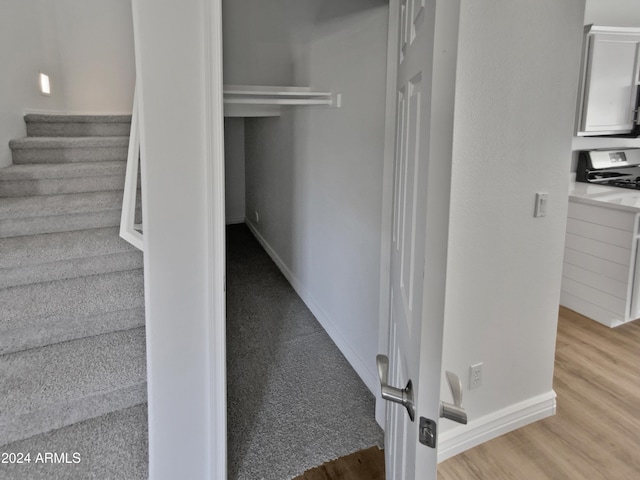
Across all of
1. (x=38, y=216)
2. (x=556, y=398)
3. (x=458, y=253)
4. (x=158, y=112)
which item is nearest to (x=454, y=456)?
(x=556, y=398)

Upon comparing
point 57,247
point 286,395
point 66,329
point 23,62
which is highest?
point 23,62

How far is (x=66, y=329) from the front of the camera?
2.04m

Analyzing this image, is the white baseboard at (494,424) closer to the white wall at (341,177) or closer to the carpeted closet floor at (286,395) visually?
the carpeted closet floor at (286,395)

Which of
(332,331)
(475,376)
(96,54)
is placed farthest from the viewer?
(96,54)

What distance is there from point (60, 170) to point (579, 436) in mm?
3518

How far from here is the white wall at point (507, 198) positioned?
1618 millimetres

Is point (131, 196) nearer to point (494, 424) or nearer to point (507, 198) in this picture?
point (507, 198)

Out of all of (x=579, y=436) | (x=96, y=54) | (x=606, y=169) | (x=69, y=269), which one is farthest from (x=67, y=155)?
(x=606, y=169)

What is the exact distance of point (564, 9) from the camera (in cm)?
169

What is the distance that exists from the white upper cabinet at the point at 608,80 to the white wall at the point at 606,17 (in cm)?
18

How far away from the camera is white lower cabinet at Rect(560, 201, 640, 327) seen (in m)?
2.77

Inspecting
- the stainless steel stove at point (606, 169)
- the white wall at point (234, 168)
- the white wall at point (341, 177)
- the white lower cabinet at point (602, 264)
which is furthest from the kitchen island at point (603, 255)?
the white wall at point (234, 168)

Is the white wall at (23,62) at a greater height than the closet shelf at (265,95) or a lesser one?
greater

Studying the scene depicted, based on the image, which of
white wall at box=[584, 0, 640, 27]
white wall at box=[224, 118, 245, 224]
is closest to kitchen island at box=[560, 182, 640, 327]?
white wall at box=[584, 0, 640, 27]
